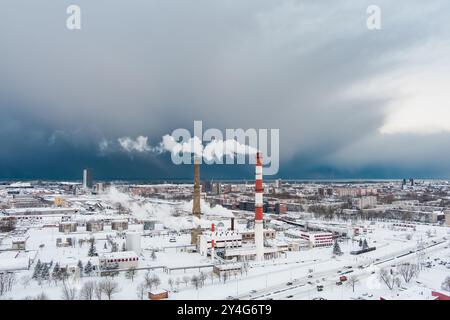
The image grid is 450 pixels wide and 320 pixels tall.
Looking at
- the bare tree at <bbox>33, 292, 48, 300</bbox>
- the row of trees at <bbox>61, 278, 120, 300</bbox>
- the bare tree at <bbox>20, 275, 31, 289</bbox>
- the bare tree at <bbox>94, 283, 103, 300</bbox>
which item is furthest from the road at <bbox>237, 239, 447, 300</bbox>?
the bare tree at <bbox>20, 275, 31, 289</bbox>

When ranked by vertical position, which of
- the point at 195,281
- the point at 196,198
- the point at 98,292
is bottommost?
the point at 195,281

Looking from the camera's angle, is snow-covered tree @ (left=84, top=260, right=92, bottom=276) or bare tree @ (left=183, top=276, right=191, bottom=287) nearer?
bare tree @ (left=183, top=276, right=191, bottom=287)

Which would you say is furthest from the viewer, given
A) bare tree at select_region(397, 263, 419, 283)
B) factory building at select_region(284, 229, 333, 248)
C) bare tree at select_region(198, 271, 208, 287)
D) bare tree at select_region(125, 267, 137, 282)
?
factory building at select_region(284, 229, 333, 248)

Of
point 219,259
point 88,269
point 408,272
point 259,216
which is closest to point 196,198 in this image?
point 259,216

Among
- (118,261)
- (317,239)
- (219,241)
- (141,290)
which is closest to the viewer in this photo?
(141,290)

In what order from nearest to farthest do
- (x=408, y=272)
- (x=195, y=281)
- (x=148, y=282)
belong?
(x=148, y=282), (x=195, y=281), (x=408, y=272)

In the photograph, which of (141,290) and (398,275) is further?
(398,275)

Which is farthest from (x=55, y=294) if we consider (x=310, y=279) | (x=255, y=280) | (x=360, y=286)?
(x=360, y=286)

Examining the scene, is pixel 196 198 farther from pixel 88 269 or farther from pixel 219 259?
pixel 88 269

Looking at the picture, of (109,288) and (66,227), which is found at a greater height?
(109,288)

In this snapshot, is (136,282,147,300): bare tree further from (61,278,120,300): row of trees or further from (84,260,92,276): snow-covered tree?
(84,260,92,276): snow-covered tree

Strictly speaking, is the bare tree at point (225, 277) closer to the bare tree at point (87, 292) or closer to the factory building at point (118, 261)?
the factory building at point (118, 261)
